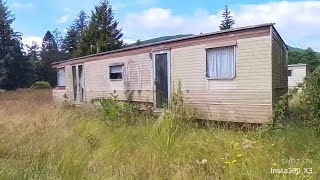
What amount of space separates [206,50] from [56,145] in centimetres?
493

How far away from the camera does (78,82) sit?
16.4 m

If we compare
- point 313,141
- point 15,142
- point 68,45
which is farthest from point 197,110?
point 68,45

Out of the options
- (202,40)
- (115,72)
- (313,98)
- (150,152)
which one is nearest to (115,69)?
(115,72)

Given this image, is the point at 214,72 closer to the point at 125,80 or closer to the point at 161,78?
the point at 161,78

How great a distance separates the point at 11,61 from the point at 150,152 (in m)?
39.9

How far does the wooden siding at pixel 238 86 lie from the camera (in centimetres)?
784

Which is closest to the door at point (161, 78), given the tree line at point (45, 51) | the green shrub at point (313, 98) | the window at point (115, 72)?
the window at point (115, 72)

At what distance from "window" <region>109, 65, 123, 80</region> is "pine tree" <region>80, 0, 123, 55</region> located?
69.5 ft

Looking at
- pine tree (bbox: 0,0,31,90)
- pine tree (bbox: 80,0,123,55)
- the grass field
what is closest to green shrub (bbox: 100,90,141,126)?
the grass field

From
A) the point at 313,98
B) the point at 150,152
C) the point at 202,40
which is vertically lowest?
the point at 150,152

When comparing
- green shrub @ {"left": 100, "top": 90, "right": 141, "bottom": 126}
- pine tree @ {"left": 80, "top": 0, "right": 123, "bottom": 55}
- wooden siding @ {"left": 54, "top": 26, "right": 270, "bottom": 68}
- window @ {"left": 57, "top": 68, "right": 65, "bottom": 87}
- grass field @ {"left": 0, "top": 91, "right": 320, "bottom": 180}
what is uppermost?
pine tree @ {"left": 80, "top": 0, "right": 123, "bottom": 55}

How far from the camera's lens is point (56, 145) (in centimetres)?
551

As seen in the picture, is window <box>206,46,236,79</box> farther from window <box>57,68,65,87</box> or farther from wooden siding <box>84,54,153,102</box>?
window <box>57,68,65,87</box>

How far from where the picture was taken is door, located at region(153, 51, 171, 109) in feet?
34.1
